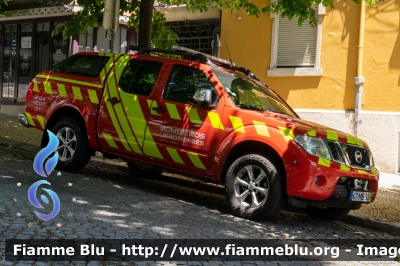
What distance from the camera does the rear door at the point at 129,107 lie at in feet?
25.6

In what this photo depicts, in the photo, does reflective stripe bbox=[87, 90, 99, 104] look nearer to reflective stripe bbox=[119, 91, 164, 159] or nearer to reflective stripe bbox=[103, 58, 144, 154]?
reflective stripe bbox=[103, 58, 144, 154]

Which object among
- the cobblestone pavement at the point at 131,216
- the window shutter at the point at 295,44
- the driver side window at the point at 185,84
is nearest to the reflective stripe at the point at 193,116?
the driver side window at the point at 185,84

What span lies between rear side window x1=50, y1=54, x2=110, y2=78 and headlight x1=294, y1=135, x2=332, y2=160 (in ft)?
11.5

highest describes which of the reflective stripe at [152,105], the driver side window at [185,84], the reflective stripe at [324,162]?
the driver side window at [185,84]

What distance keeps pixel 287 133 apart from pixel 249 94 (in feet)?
3.83

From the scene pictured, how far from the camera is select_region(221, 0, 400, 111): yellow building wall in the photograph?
466 inches

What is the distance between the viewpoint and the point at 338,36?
12.5 meters

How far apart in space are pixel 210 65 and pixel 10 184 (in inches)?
121

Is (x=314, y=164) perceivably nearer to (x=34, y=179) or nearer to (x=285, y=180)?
(x=285, y=180)

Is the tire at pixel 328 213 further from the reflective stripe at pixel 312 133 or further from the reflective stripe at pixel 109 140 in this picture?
the reflective stripe at pixel 109 140

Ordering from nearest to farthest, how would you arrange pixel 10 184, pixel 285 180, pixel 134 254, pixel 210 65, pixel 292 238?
pixel 134 254 < pixel 292 238 < pixel 285 180 < pixel 10 184 < pixel 210 65

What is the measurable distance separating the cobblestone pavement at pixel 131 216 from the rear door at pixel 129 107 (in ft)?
2.06

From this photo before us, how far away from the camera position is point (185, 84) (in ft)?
25.2

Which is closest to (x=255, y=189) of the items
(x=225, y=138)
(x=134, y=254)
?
(x=225, y=138)
